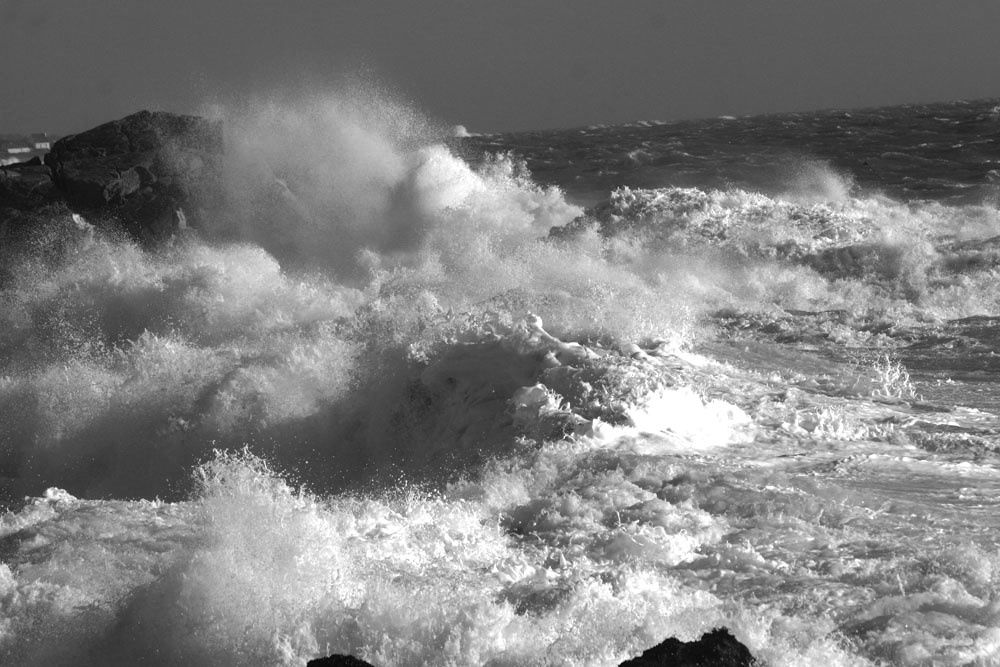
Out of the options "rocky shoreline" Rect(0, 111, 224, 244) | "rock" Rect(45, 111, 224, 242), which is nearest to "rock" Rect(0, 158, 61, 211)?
"rocky shoreline" Rect(0, 111, 224, 244)

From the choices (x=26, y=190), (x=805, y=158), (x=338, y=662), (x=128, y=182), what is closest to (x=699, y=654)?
(x=338, y=662)

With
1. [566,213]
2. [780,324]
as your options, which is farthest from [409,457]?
[566,213]

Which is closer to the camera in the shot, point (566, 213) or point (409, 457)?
point (409, 457)

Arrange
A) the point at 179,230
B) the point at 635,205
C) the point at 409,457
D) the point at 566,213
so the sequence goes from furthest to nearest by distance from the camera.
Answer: the point at 566,213 → the point at 635,205 → the point at 179,230 → the point at 409,457

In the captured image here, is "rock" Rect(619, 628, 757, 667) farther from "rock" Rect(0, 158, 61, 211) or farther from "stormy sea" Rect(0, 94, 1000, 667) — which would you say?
"rock" Rect(0, 158, 61, 211)

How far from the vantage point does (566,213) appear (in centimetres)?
1972

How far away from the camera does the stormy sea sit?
4.95 metres

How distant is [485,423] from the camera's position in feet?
27.6

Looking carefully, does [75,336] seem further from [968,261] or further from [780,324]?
[968,261]

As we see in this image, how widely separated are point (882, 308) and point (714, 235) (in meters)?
3.92

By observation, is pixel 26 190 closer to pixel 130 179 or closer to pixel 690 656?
pixel 130 179

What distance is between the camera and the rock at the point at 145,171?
53.5ft

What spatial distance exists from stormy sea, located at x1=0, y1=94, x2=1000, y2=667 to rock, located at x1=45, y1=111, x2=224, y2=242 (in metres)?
0.35

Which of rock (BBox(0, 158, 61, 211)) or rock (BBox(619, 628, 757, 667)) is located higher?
rock (BBox(619, 628, 757, 667))
